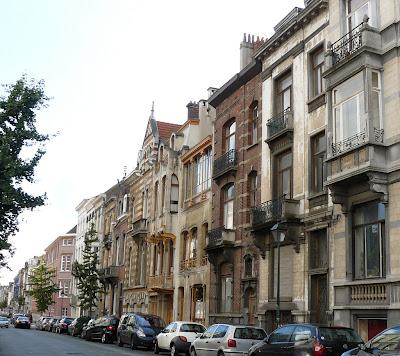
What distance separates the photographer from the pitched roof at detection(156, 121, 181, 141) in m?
47.6

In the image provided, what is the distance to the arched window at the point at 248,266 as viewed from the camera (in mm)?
28250

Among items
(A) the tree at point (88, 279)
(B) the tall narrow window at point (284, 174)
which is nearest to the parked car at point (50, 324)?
(A) the tree at point (88, 279)

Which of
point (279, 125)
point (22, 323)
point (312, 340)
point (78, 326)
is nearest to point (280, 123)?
point (279, 125)

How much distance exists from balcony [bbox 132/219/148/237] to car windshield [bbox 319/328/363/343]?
3068 cm

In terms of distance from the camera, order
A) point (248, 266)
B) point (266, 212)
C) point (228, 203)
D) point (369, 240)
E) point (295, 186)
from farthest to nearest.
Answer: point (228, 203), point (248, 266), point (266, 212), point (295, 186), point (369, 240)

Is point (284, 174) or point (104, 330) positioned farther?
point (104, 330)

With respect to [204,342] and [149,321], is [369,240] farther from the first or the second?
[149,321]

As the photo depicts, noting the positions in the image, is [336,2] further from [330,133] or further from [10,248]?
[10,248]

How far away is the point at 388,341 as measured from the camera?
1141 centimetres

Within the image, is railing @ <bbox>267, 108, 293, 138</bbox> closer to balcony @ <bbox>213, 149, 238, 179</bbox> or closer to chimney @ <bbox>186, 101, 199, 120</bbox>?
balcony @ <bbox>213, 149, 238, 179</bbox>

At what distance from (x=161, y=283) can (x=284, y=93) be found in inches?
715

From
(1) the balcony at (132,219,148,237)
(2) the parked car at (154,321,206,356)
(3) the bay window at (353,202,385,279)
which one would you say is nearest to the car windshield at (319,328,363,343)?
(3) the bay window at (353,202,385,279)

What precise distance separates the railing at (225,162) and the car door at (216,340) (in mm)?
11569

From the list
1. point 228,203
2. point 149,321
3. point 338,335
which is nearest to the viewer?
point 338,335
